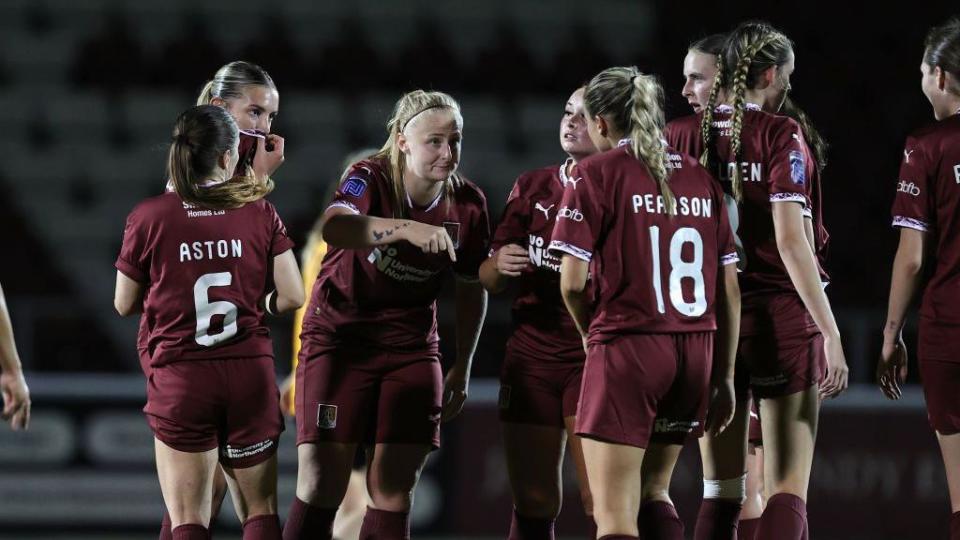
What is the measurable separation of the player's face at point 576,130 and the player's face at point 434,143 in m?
0.41

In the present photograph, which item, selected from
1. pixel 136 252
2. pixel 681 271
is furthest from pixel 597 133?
pixel 136 252

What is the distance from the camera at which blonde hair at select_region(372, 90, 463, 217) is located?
434 centimetres

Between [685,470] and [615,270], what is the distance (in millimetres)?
4329

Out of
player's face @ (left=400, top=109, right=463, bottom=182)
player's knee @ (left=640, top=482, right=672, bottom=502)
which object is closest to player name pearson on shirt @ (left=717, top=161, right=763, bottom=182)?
player's face @ (left=400, top=109, right=463, bottom=182)

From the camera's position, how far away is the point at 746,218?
429 centimetres

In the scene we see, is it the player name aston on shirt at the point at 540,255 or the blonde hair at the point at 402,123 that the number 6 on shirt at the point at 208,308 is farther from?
the player name aston on shirt at the point at 540,255

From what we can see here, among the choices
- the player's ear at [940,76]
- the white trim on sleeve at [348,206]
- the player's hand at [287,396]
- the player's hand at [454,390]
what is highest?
the player's ear at [940,76]

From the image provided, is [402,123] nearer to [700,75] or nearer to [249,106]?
[249,106]

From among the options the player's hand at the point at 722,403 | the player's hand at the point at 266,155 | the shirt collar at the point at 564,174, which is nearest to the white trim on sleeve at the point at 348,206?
the player's hand at the point at 266,155

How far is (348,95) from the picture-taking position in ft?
35.8

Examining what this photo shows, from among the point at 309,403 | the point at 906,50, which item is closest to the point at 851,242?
the point at 906,50

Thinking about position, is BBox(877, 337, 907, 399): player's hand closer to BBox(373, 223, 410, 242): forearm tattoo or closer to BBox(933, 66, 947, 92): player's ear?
BBox(933, 66, 947, 92): player's ear

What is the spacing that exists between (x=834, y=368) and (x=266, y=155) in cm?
206

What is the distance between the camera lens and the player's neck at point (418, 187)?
14.4 ft
